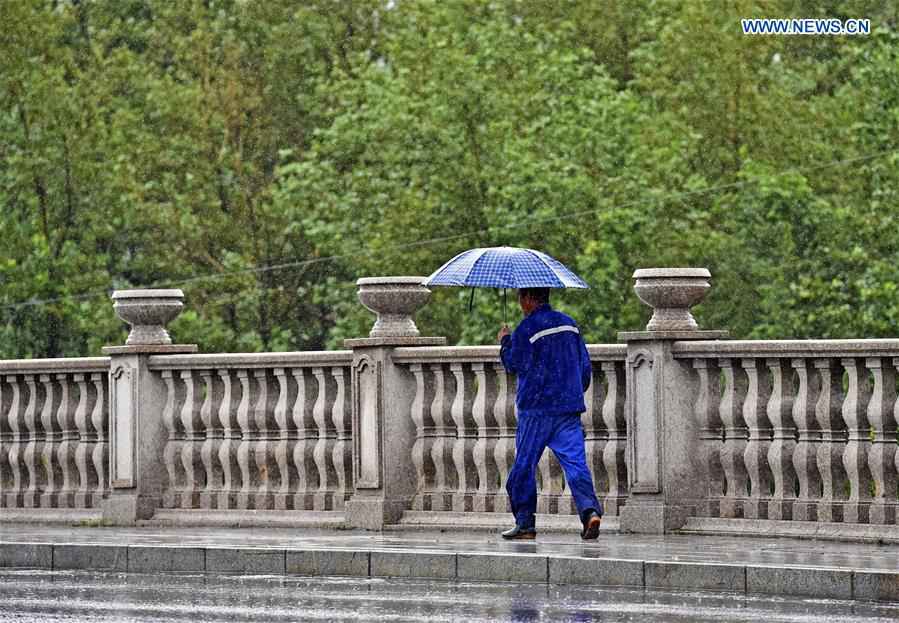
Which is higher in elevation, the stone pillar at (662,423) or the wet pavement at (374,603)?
the stone pillar at (662,423)

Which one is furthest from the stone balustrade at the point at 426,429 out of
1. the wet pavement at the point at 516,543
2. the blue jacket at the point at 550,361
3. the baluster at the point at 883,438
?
the blue jacket at the point at 550,361

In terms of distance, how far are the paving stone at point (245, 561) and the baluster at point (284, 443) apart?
2.05 metres

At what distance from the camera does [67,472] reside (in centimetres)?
1662

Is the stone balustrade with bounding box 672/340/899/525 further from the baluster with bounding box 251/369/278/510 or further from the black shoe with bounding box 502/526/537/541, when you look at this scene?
the baluster with bounding box 251/369/278/510

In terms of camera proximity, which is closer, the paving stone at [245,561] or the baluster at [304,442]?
the paving stone at [245,561]

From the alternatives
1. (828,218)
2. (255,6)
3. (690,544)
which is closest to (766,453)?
(690,544)

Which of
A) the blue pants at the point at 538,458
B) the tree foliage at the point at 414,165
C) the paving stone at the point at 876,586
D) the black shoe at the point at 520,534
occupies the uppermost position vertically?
the tree foliage at the point at 414,165

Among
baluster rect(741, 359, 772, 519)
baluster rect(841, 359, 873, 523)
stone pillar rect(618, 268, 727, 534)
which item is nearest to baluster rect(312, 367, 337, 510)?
stone pillar rect(618, 268, 727, 534)

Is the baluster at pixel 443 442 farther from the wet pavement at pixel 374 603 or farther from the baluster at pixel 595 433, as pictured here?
the wet pavement at pixel 374 603

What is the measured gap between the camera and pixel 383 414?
48.9ft

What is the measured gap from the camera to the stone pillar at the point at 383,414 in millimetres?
14922

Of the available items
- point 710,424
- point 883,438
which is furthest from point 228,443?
point 883,438

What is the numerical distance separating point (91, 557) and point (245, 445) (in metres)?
2.02

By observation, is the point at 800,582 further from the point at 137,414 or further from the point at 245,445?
the point at 137,414
